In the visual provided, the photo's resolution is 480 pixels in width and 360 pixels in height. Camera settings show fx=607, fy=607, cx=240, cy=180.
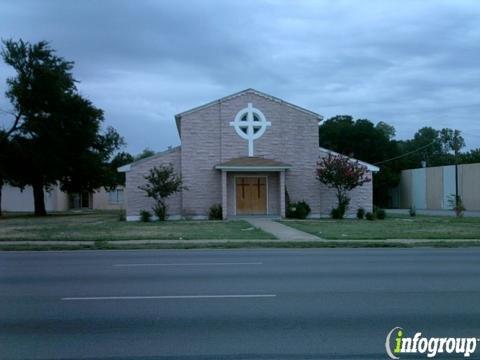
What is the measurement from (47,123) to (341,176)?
23005 millimetres

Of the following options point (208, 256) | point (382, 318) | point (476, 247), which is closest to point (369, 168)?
point (476, 247)

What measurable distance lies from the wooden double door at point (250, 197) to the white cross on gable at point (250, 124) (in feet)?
5.47

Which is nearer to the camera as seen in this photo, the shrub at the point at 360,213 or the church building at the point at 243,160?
the church building at the point at 243,160

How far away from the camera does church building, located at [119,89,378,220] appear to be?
115 feet

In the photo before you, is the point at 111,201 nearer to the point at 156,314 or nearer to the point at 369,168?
the point at 369,168

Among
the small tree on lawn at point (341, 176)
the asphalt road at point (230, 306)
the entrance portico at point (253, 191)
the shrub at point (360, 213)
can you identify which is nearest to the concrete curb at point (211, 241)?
the asphalt road at point (230, 306)

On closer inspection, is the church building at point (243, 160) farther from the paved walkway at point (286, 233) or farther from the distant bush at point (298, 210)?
the paved walkway at point (286, 233)

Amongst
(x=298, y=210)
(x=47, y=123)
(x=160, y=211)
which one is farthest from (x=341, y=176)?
(x=47, y=123)

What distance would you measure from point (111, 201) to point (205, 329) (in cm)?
6610

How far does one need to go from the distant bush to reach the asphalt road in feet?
63.8

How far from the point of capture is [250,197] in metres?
35.9

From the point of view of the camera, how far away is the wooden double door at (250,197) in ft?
117

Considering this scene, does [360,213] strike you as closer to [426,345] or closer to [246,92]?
[246,92]

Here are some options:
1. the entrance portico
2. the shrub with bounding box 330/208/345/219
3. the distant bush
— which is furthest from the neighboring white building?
the shrub with bounding box 330/208/345/219
